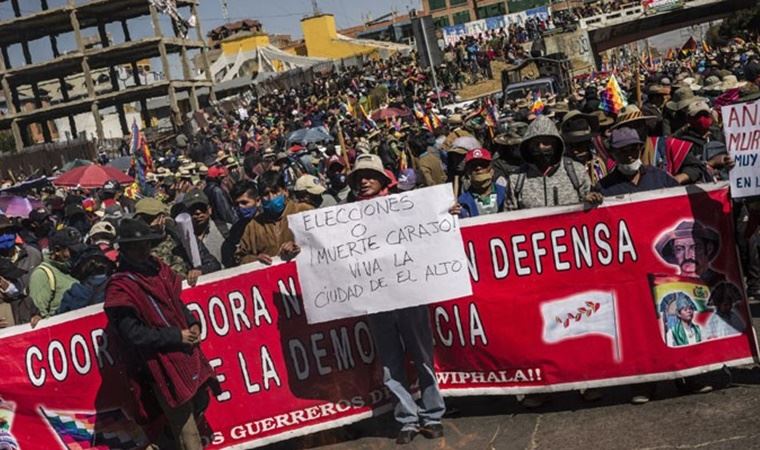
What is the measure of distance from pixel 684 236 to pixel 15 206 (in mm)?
13167

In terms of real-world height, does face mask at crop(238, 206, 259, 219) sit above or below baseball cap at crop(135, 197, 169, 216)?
below

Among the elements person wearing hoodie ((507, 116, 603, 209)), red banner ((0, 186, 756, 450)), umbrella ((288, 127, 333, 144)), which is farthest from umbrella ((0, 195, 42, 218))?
person wearing hoodie ((507, 116, 603, 209))

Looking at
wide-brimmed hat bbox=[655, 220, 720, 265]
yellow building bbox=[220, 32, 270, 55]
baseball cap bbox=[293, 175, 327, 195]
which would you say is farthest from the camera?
yellow building bbox=[220, 32, 270, 55]

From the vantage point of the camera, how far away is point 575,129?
7316 mm

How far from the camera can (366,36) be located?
10494 centimetres

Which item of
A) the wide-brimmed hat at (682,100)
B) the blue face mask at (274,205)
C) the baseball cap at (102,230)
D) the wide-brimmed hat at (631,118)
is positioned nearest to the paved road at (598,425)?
the blue face mask at (274,205)

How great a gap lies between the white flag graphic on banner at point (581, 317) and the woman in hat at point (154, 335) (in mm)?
2152

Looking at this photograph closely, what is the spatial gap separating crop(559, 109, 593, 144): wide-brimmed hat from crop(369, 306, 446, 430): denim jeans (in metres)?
2.23

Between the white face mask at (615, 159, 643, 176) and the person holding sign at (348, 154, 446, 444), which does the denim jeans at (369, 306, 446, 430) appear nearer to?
the person holding sign at (348, 154, 446, 444)

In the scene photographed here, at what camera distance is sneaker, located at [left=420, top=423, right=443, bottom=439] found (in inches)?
219

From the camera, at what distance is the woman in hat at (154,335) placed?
498 centimetres

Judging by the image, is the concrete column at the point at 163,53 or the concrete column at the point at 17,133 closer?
the concrete column at the point at 163,53

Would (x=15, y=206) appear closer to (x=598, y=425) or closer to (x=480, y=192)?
(x=480, y=192)

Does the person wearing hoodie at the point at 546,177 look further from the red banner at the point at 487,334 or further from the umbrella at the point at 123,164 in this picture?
the umbrella at the point at 123,164
